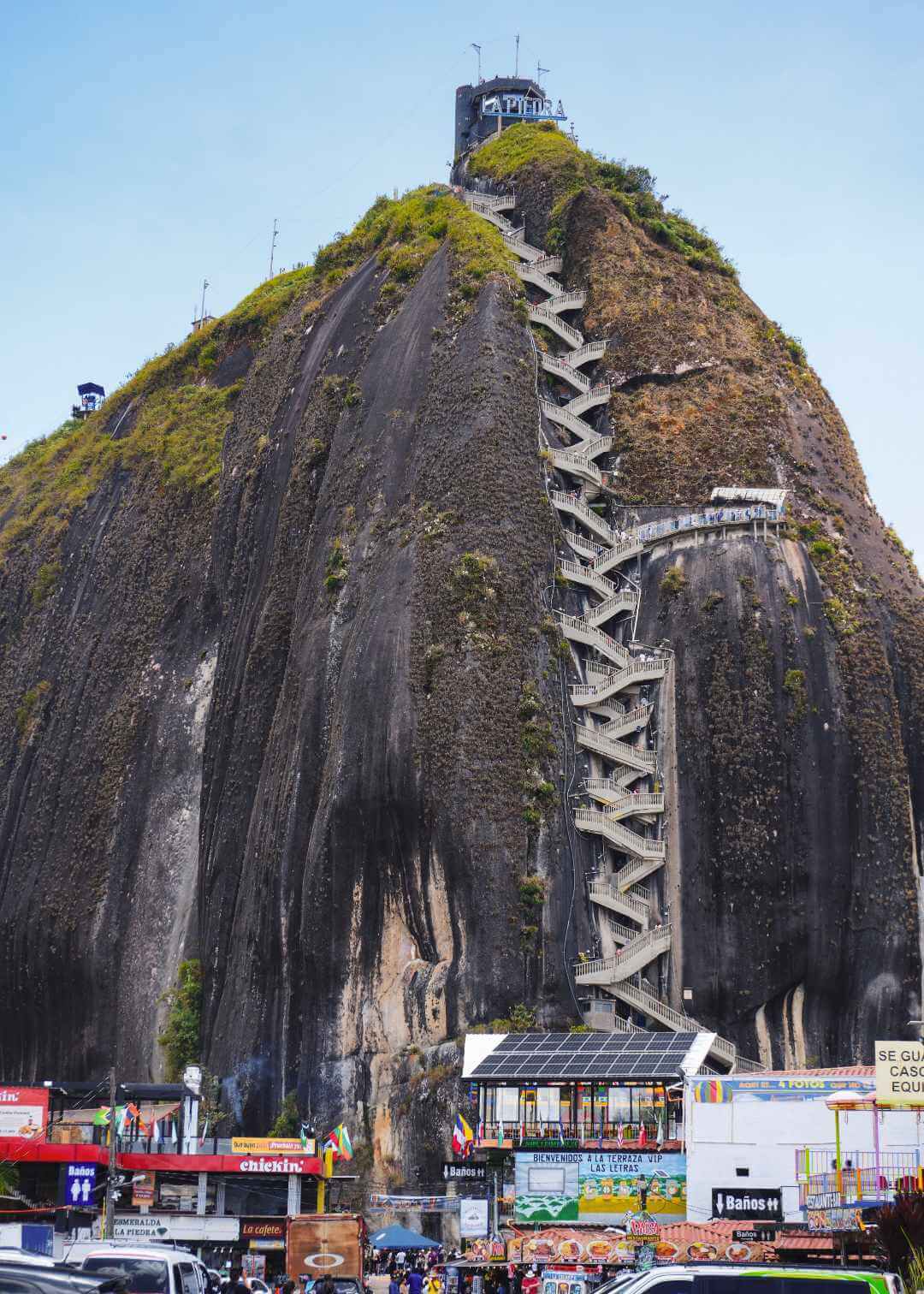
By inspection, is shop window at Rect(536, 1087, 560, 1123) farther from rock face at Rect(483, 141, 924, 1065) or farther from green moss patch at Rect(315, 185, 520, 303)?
green moss patch at Rect(315, 185, 520, 303)

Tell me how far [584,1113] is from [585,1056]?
2.28 meters

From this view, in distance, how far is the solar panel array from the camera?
175 ft

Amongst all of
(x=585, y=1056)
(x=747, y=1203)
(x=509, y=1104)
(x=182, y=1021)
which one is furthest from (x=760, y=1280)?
(x=182, y=1021)

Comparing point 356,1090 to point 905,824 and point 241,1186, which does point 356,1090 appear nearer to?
point 241,1186

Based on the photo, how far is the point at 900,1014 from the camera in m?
Answer: 68.4

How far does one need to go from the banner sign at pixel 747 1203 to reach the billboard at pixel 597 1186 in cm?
153

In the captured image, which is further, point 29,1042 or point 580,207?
point 580,207

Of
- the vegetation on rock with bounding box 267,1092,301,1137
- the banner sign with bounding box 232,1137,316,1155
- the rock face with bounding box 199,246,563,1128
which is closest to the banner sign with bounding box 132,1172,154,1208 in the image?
the banner sign with bounding box 232,1137,316,1155

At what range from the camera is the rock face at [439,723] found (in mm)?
67688

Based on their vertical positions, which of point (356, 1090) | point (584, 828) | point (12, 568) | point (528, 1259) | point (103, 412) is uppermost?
point (103, 412)

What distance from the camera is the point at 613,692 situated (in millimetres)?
74875

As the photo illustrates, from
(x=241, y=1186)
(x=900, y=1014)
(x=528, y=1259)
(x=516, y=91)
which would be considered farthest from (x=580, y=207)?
(x=528, y=1259)

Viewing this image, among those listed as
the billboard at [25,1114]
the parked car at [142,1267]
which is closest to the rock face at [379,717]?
the billboard at [25,1114]

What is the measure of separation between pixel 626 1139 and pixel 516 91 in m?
84.6
